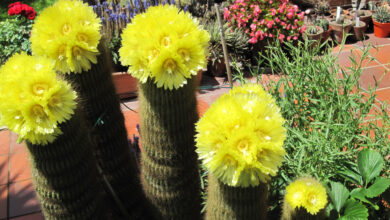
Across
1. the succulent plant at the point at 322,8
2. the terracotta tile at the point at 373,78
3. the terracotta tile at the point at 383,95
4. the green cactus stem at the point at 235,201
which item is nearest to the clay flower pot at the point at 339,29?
the succulent plant at the point at 322,8

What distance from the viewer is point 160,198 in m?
1.91

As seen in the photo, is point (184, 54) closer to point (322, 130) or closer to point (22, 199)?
point (322, 130)

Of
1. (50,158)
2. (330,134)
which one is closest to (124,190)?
(50,158)

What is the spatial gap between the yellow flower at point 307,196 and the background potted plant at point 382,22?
5397mm

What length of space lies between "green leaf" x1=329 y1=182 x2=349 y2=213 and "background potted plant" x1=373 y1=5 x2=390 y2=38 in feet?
16.7

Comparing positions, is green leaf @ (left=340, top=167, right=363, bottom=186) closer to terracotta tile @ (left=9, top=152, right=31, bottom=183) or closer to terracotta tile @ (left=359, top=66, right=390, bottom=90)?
terracotta tile @ (left=9, top=152, right=31, bottom=183)

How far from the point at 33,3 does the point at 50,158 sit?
614 centimetres

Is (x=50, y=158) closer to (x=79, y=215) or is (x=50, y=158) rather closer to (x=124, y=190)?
(x=79, y=215)

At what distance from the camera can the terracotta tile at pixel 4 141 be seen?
3.74m

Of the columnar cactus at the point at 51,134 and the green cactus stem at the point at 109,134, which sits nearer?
the columnar cactus at the point at 51,134

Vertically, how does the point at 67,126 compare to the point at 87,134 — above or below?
above

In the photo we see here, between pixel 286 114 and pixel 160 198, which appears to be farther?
pixel 286 114

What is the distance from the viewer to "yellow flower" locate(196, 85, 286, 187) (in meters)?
1.17

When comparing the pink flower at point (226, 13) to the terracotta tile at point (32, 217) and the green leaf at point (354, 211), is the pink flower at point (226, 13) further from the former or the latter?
the green leaf at point (354, 211)
